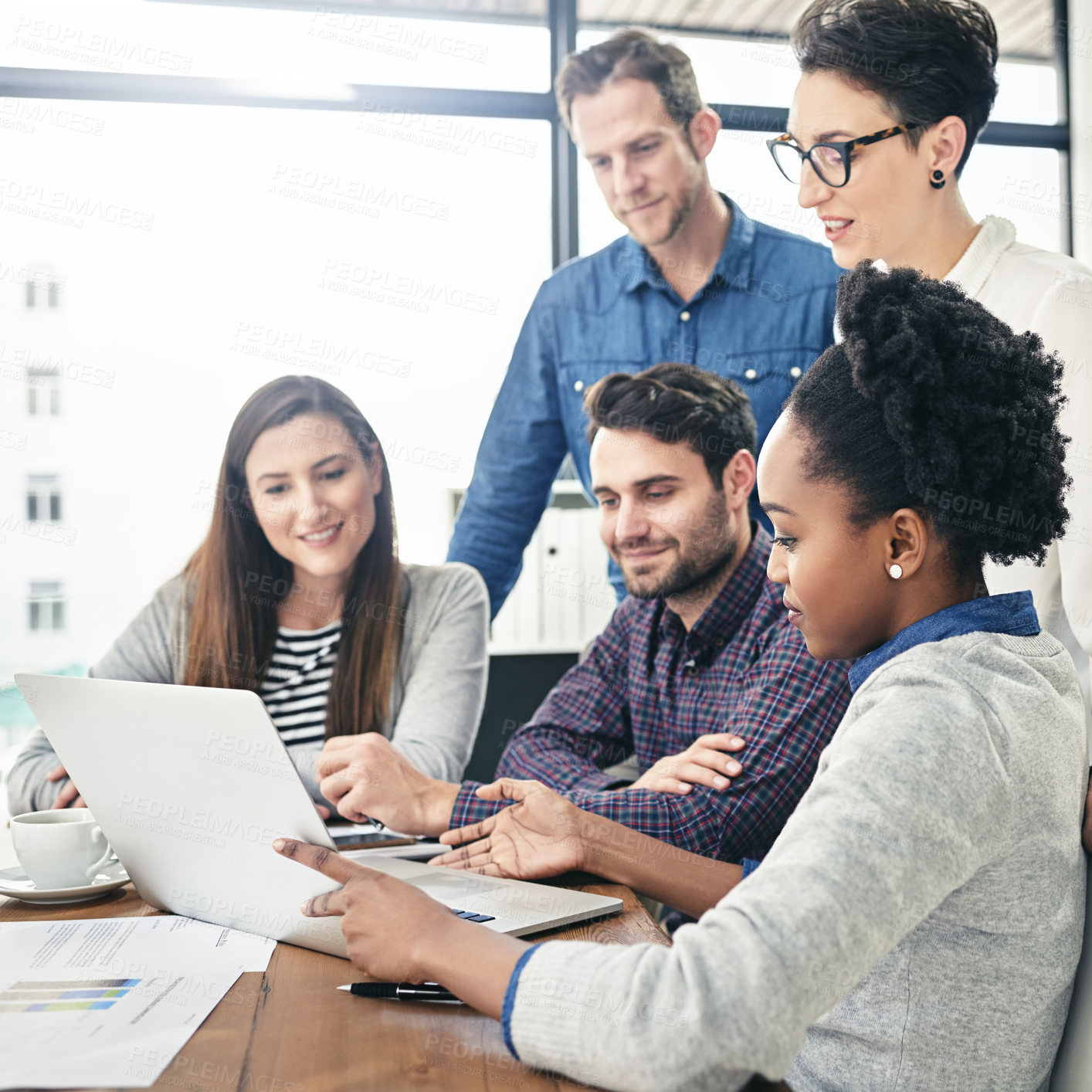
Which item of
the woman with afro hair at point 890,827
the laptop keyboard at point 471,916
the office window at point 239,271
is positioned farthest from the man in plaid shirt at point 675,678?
the office window at point 239,271

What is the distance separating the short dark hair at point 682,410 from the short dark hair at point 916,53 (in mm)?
511

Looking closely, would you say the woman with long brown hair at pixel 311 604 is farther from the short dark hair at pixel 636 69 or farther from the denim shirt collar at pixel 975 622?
the denim shirt collar at pixel 975 622

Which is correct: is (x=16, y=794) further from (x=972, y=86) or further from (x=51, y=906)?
(x=972, y=86)

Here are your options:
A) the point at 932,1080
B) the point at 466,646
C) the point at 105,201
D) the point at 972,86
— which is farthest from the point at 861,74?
the point at 105,201

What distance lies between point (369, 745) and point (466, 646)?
594mm

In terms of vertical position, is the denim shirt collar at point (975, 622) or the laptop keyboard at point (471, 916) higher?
the denim shirt collar at point (975, 622)

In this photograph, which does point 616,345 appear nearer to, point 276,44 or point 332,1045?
point 276,44

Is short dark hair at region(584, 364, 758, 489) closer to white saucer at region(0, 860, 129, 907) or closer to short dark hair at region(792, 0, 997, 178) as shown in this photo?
short dark hair at region(792, 0, 997, 178)

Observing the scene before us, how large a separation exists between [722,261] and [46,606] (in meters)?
2.07

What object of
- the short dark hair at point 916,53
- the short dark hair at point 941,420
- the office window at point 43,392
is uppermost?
the short dark hair at point 916,53

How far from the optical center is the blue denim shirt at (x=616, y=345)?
2408 mm

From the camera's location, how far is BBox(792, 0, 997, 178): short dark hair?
65.8 inches

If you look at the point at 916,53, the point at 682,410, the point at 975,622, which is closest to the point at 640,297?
the point at 682,410

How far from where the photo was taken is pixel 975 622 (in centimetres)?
82
